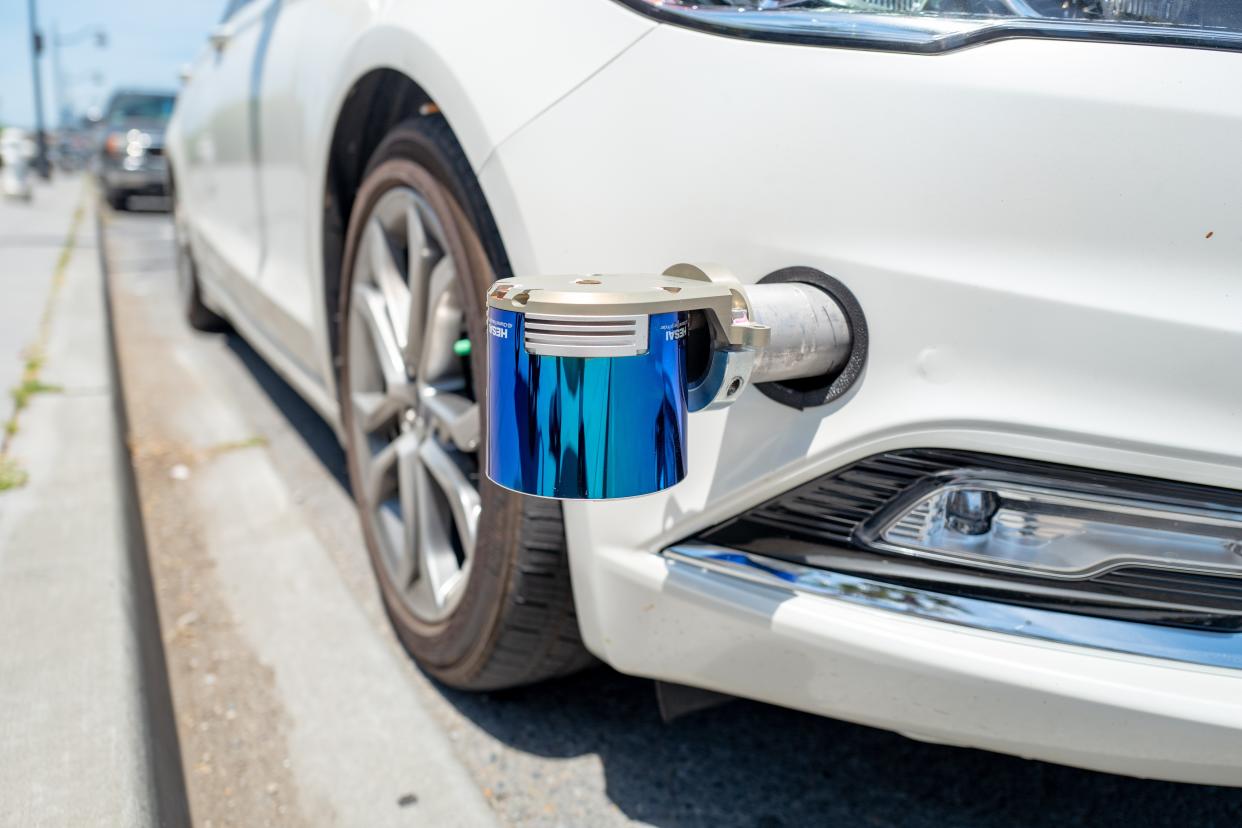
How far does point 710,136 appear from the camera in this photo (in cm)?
116

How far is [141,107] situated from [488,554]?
16.4m

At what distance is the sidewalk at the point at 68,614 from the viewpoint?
4.44ft

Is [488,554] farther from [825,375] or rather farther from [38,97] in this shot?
[38,97]

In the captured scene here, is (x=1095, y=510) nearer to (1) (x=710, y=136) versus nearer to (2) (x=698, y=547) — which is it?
(2) (x=698, y=547)

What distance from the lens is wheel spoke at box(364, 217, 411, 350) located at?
6.24ft

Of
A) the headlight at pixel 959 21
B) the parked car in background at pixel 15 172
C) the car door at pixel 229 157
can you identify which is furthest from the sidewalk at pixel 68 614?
the parked car in background at pixel 15 172

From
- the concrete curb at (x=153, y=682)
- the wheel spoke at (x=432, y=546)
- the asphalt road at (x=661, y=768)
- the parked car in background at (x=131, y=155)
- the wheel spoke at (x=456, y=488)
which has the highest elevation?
the parked car in background at (x=131, y=155)

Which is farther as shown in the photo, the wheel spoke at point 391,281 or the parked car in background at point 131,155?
the parked car in background at point 131,155

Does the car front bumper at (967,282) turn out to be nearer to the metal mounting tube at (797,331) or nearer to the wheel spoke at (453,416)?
the metal mounting tube at (797,331)

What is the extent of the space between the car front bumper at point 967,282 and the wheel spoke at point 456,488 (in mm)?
488

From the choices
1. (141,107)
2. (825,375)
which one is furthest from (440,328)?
(141,107)

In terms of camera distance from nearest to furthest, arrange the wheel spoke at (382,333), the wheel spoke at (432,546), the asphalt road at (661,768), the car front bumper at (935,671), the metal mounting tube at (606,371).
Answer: the metal mounting tube at (606,371) → the car front bumper at (935,671) → the asphalt road at (661,768) → the wheel spoke at (432,546) → the wheel spoke at (382,333)

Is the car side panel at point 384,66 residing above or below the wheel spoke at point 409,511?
above

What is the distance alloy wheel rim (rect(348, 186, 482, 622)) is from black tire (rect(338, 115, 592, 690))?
50 millimetres
